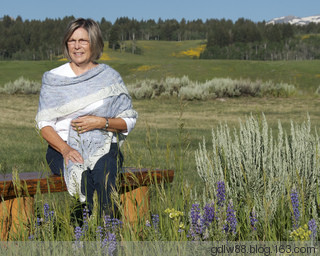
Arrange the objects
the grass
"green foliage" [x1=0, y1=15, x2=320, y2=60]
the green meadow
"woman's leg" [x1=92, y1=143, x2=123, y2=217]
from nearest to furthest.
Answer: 1. the green meadow
2. "woman's leg" [x1=92, y1=143, x2=123, y2=217]
3. the grass
4. "green foliage" [x1=0, y1=15, x2=320, y2=60]

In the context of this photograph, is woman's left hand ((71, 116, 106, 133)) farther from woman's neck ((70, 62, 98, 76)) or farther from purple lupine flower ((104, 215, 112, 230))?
purple lupine flower ((104, 215, 112, 230))

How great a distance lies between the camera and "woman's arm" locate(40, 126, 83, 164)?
3.34 metres

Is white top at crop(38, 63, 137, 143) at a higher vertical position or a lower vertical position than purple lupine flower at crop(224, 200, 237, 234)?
higher

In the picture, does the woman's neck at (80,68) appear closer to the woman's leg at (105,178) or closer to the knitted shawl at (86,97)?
the knitted shawl at (86,97)

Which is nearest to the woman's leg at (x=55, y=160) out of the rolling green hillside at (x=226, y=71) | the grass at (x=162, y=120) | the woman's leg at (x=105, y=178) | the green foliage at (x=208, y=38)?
the woman's leg at (x=105, y=178)

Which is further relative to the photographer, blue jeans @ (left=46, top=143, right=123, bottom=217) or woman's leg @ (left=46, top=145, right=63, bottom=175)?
Answer: woman's leg @ (left=46, top=145, right=63, bottom=175)

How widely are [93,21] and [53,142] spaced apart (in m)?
0.97

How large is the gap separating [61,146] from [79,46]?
0.79m

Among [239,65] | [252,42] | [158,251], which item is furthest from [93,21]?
[252,42]

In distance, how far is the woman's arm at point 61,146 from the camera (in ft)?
10.9

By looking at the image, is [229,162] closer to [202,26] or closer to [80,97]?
[80,97]

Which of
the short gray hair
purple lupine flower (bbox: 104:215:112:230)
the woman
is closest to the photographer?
purple lupine flower (bbox: 104:215:112:230)

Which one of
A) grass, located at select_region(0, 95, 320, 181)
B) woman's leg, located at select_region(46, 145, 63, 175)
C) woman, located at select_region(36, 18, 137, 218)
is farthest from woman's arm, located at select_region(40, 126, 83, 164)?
grass, located at select_region(0, 95, 320, 181)

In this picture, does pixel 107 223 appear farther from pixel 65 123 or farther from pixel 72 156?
pixel 65 123
